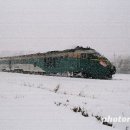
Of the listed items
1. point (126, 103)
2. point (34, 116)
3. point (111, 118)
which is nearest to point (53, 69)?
point (126, 103)

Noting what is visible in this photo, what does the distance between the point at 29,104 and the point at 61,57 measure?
17.2 metres

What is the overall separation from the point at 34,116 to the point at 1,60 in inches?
1483

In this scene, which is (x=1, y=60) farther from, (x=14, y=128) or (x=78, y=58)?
(x=14, y=128)

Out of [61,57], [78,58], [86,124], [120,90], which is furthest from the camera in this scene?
[61,57]

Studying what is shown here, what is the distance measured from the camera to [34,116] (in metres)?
6.16

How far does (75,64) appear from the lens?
74.3 ft

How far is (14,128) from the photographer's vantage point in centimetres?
509

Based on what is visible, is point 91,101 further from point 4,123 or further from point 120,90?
point 4,123

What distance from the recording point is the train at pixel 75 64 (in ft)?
70.8

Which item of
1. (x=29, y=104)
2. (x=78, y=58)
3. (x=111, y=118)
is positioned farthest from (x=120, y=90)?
(x=78, y=58)

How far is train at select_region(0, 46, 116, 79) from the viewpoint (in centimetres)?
2159

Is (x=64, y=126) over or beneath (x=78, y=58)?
beneath

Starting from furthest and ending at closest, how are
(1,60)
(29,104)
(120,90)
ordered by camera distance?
(1,60)
(120,90)
(29,104)

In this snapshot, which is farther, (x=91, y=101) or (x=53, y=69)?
(x=53, y=69)
